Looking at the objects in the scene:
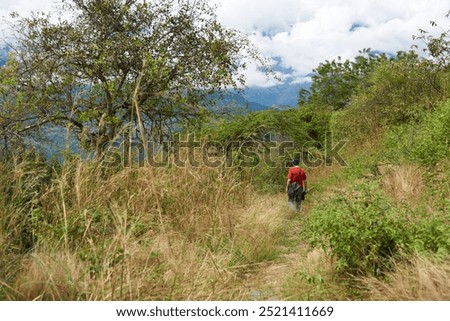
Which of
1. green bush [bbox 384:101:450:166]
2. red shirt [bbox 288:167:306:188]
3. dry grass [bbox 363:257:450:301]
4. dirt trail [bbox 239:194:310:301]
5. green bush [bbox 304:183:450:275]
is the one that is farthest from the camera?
red shirt [bbox 288:167:306:188]

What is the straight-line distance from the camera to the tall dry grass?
368cm

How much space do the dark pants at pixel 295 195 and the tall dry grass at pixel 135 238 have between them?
6.41 feet

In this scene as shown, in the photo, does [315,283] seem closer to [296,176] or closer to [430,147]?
[430,147]

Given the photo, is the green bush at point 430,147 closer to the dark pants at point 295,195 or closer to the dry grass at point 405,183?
the dry grass at point 405,183

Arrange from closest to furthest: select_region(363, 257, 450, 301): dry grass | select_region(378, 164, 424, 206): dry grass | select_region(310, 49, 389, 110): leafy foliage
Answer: select_region(363, 257, 450, 301): dry grass, select_region(378, 164, 424, 206): dry grass, select_region(310, 49, 389, 110): leafy foliage

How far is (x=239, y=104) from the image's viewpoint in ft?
35.5

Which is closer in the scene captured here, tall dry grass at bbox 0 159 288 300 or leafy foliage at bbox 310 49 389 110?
tall dry grass at bbox 0 159 288 300

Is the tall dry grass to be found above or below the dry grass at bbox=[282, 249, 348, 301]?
above

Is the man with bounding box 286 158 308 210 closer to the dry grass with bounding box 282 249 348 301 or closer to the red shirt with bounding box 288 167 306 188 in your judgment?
the red shirt with bounding box 288 167 306 188

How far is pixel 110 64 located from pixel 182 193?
13.5 ft

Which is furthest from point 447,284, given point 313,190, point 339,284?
point 313,190

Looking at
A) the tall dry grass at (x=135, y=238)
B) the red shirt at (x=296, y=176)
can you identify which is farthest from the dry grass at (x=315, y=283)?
the red shirt at (x=296, y=176)

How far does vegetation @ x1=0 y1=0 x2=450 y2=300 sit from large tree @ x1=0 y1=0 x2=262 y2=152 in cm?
3

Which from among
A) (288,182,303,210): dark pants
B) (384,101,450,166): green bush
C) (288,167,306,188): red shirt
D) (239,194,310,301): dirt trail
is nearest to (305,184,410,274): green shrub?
(239,194,310,301): dirt trail
